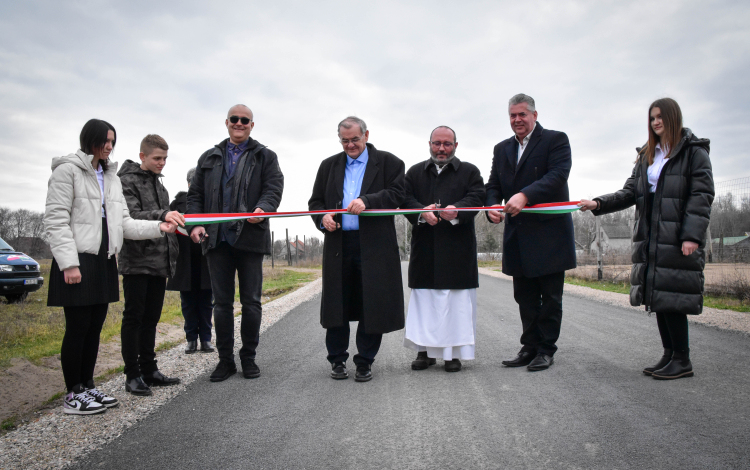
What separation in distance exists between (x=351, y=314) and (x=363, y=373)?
2.14 ft

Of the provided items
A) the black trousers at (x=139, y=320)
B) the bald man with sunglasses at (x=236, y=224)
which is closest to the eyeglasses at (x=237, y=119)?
the bald man with sunglasses at (x=236, y=224)

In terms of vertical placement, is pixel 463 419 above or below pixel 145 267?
below

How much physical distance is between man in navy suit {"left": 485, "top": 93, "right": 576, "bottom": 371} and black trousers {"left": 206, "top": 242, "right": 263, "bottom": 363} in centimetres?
239

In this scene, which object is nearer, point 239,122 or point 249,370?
point 249,370

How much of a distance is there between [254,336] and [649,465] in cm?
336

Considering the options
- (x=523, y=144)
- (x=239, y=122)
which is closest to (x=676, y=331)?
(x=523, y=144)

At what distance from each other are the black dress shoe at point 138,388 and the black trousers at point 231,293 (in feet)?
2.33

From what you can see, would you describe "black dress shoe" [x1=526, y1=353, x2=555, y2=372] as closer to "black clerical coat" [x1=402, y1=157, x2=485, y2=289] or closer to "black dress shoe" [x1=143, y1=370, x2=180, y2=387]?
"black clerical coat" [x1=402, y1=157, x2=485, y2=289]

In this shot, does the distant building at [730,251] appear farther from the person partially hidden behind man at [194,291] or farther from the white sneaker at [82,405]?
the white sneaker at [82,405]

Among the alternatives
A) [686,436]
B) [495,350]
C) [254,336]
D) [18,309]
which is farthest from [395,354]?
[18,309]

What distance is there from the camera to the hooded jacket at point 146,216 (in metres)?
4.12

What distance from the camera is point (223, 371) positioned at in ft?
14.6

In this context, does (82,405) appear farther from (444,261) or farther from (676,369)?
(676,369)

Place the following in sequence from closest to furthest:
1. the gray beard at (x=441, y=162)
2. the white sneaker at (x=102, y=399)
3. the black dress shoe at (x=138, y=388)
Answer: the white sneaker at (x=102, y=399) → the black dress shoe at (x=138, y=388) → the gray beard at (x=441, y=162)
